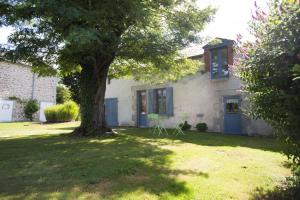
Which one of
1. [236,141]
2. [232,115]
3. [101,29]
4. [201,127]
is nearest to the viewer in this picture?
[101,29]

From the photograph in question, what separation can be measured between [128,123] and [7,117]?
12.6 meters

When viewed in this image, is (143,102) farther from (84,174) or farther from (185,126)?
(84,174)

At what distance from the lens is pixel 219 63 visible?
50.5 ft

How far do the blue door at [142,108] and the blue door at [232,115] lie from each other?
5942 mm

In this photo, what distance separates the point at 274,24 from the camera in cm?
408

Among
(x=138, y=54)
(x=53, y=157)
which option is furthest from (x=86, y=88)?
(x=53, y=157)

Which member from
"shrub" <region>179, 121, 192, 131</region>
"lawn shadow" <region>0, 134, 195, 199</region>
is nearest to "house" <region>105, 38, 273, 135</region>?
"shrub" <region>179, 121, 192, 131</region>

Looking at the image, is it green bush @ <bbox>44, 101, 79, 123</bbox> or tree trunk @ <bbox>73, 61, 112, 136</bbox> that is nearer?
tree trunk @ <bbox>73, 61, 112, 136</bbox>

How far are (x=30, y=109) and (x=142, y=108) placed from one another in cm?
1296

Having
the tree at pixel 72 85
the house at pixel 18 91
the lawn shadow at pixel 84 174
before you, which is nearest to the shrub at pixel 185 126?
the lawn shadow at pixel 84 174

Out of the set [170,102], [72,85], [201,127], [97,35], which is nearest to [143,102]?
[170,102]

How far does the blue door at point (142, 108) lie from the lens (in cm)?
1958

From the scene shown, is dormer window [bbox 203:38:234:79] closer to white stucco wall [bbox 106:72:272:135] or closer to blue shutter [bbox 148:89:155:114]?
white stucco wall [bbox 106:72:272:135]

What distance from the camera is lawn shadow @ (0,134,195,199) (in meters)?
4.47
